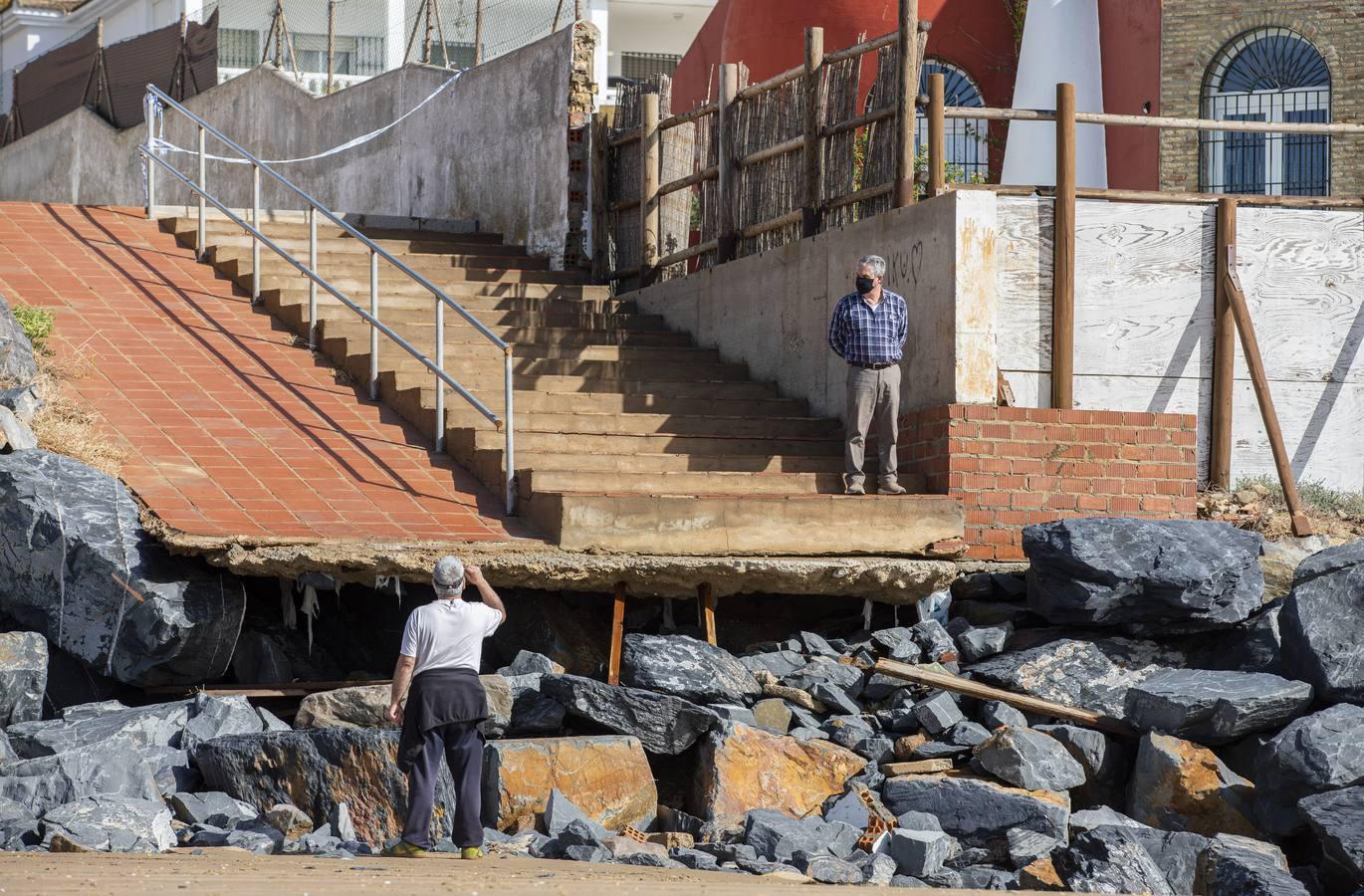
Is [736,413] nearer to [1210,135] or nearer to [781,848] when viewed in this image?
[781,848]

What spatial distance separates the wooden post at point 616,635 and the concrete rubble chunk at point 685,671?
1.17 ft

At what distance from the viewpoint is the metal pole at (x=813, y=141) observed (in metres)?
13.2

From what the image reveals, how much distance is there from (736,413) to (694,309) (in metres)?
1.82

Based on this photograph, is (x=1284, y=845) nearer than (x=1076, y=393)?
Yes

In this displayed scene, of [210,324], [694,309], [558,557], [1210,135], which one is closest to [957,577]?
[558,557]

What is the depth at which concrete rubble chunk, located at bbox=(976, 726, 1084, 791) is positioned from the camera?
29.5 ft

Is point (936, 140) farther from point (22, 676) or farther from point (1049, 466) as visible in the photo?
point (22, 676)

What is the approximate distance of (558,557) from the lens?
10.3 meters

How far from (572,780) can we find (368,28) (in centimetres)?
2438

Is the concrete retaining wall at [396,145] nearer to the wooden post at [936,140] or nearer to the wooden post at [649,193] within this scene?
the wooden post at [649,193]

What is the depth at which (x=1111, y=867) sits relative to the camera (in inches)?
314

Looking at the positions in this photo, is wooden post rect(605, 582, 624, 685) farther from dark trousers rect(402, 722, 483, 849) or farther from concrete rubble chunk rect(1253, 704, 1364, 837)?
concrete rubble chunk rect(1253, 704, 1364, 837)

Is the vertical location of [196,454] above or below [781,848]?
above

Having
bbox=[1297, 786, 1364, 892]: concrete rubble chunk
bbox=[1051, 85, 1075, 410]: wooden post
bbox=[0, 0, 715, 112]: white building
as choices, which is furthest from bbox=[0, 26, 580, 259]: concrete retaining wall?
bbox=[1297, 786, 1364, 892]: concrete rubble chunk
